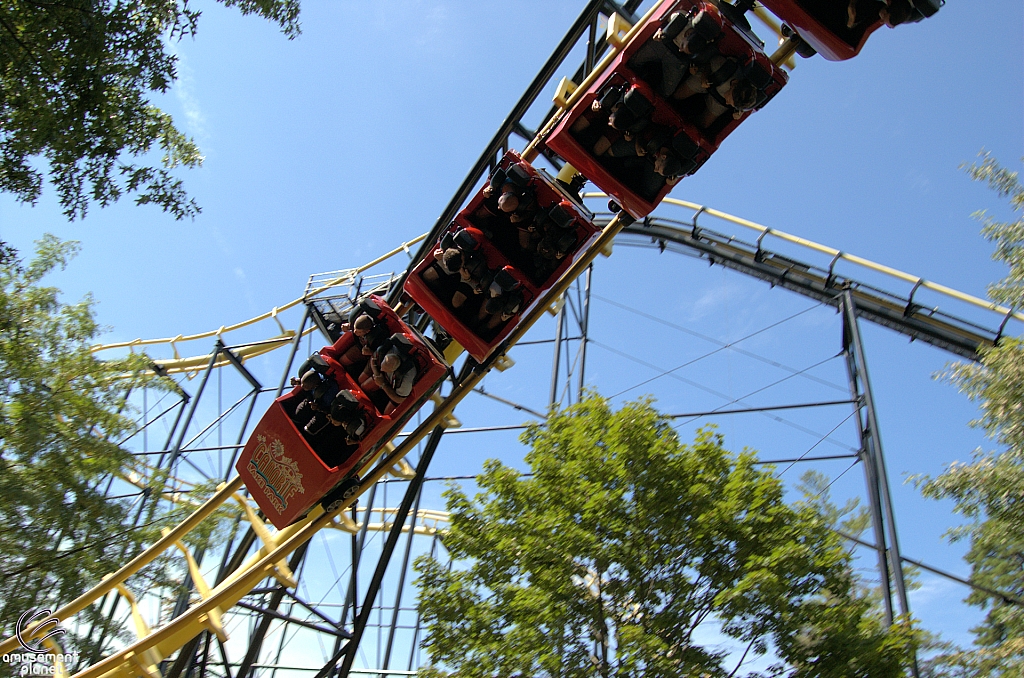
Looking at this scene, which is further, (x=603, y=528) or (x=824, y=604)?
(x=603, y=528)

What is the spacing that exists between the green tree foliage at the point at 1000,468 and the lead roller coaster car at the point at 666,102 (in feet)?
16.6

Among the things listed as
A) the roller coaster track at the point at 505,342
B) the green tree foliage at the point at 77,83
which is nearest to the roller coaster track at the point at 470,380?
the roller coaster track at the point at 505,342

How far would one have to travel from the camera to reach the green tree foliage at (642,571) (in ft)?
15.7

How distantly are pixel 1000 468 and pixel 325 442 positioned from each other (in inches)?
252

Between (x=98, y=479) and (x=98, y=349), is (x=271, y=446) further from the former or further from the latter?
(x=98, y=349)

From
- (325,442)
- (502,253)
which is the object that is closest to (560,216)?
(502,253)

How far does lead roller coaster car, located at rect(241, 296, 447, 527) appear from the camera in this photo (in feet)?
17.2

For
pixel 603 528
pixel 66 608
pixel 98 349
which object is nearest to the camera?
pixel 603 528

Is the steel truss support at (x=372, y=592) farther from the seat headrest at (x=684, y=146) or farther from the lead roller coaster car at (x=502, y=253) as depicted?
the seat headrest at (x=684, y=146)

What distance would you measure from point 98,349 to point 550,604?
1398 centimetres

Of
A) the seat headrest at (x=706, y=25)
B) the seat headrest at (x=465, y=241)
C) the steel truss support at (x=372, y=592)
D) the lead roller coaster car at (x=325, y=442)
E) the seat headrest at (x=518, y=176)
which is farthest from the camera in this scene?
the steel truss support at (x=372, y=592)

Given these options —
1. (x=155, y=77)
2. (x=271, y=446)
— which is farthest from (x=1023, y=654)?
(x=155, y=77)

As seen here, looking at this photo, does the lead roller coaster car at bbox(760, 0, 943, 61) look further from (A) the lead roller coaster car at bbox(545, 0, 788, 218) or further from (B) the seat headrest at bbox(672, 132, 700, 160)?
(B) the seat headrest at bbox(672, 132, 700, 160)

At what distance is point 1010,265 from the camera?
327 inches
